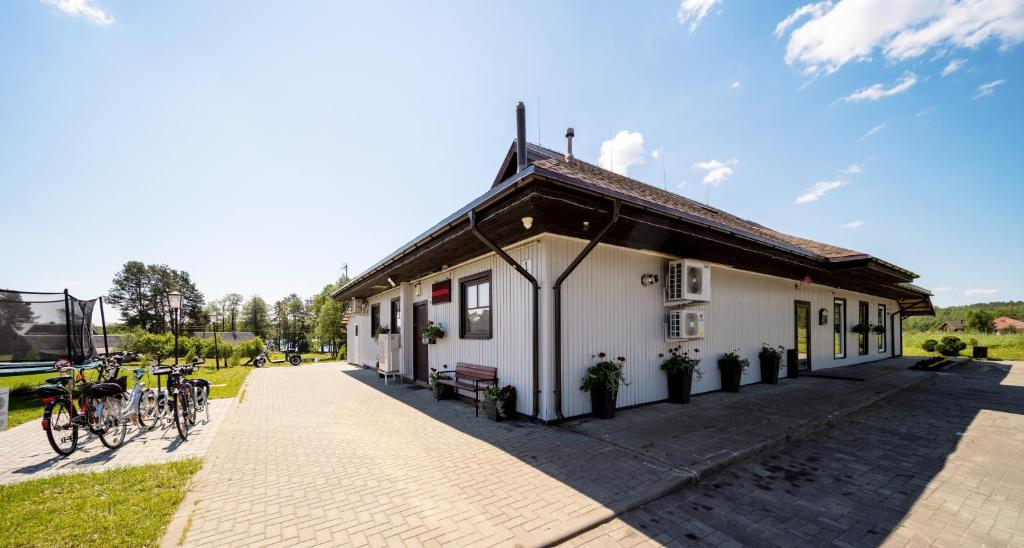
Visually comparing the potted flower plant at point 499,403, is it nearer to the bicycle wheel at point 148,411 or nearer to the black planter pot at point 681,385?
the black planter pot at point 681,385

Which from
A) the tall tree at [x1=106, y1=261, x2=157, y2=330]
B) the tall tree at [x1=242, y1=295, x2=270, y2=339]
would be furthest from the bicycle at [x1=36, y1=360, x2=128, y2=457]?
the tall tree at [x1=242, y1=295, x2=270, y2=339]

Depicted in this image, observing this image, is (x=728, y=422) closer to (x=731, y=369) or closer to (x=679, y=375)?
(x=679, y=375)

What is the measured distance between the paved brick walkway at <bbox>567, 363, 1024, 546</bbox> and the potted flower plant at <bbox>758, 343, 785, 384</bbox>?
11.3ft

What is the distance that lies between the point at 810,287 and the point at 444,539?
12.7 metres

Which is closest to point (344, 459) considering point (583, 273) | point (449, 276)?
point (583, 273)

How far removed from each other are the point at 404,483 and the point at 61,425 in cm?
462

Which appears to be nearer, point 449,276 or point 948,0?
point 948,0

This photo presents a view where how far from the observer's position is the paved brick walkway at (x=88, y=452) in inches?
159

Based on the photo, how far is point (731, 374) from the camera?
7.82m

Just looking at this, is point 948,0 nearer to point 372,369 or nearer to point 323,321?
point 372,369

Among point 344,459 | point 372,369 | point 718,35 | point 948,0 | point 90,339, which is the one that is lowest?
point 372,369

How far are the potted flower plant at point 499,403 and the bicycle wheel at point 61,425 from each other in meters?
5.11

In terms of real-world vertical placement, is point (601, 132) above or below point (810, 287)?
above

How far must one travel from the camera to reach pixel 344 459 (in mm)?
4199
